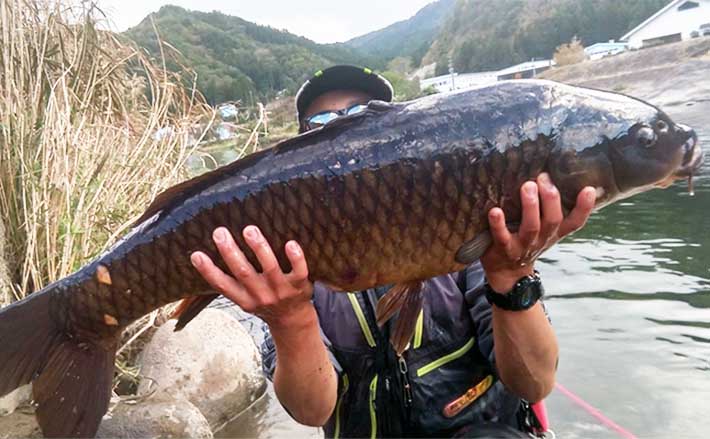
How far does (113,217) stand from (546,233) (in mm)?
3846

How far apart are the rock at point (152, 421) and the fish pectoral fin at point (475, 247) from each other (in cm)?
271

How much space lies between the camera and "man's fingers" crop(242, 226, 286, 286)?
5.84 feet

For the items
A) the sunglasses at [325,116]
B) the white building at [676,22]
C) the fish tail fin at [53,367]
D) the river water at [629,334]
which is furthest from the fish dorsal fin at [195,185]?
the white building at [676,22]

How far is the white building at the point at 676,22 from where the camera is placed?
201 feet

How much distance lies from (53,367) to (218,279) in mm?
600

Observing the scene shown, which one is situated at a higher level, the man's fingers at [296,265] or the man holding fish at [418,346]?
the man's fingers at [296,265]

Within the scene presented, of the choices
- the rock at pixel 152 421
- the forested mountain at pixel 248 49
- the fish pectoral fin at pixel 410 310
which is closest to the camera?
the fish pectoral fin at pixel 410 310

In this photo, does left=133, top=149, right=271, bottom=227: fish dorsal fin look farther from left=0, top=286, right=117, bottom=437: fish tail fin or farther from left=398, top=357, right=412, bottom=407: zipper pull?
left=398, top=357, right=412, bottom=407: zipper pull

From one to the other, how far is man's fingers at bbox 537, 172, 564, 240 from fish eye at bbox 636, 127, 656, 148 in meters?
0.28

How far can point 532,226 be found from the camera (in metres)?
1.78

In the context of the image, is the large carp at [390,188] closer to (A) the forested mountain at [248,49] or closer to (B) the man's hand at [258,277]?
(B) the man's hand at [258,277]

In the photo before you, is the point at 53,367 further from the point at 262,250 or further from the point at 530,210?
the point at 530,210


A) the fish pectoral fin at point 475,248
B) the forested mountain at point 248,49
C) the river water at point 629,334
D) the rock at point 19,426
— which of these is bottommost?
the river water at point 629,334

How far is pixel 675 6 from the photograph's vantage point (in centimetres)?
6394
